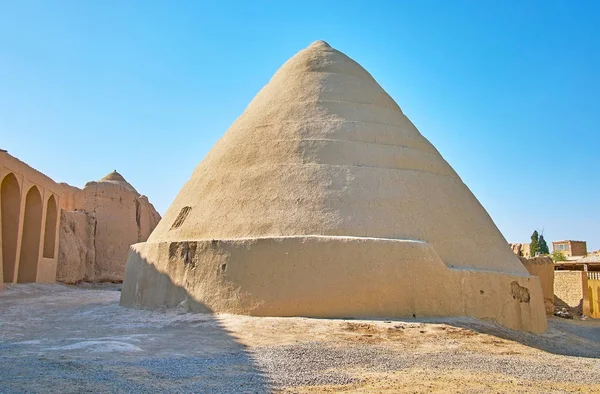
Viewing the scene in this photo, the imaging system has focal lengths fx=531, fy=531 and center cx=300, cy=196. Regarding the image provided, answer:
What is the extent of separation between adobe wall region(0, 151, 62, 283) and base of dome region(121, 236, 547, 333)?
11.1 metres

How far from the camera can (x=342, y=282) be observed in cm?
926

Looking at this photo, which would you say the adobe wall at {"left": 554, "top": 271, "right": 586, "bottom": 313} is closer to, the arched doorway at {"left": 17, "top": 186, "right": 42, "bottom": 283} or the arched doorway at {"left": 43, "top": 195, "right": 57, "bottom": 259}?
the arched doorway at {"left": 17, "top": 186, "right": 42, "bottom": 283}

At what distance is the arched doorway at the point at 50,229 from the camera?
22444 millimetres

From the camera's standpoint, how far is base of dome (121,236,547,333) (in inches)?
364

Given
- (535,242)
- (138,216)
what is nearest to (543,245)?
(535,242)

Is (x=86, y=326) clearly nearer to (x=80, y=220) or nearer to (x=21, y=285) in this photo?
(x=21, y=285)

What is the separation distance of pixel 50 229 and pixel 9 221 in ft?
12.9

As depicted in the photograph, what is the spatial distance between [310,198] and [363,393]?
5732mm

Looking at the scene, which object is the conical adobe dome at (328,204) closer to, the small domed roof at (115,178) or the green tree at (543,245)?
the small domed roof at (115,178)

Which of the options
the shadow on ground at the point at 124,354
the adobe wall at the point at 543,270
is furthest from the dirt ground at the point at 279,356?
the adobe wall at the point at 543,270

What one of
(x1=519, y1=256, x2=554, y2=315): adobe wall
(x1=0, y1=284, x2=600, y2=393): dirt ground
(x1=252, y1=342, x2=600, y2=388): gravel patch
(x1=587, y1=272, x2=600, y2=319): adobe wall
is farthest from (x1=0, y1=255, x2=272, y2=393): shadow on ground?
(x1=587, y1=272, x2=600, y2=319): adobe wall

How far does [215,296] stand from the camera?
9781 millimetres

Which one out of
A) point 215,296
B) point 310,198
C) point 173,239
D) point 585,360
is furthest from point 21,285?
point 585,360

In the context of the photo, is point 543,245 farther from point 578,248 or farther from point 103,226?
point 103,226
